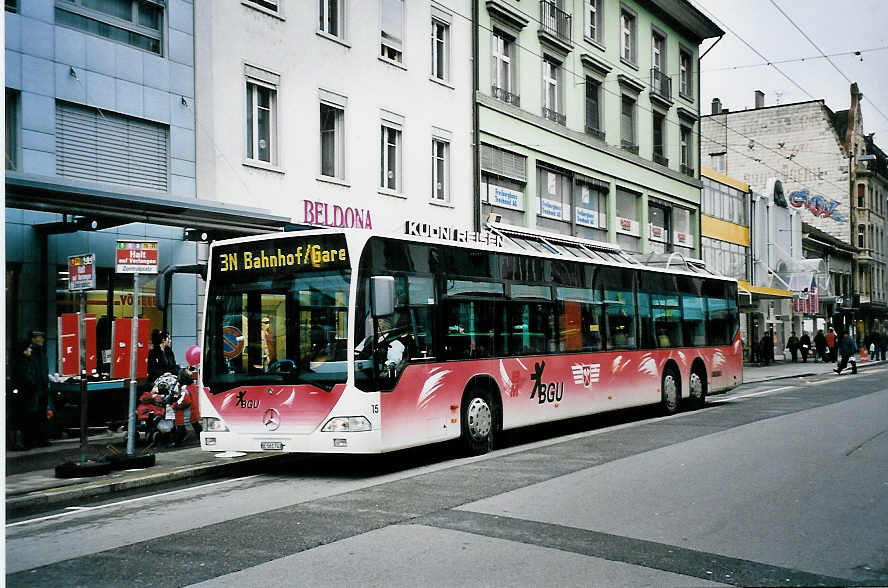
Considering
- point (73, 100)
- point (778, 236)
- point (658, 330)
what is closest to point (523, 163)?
point (658, 330)

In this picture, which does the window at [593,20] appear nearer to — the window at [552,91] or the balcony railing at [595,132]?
the window at [552,91]

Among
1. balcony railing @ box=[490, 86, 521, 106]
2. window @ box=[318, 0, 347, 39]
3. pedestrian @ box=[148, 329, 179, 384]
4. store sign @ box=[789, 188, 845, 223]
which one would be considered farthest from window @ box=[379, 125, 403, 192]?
store sign @ box=[789, 188, 845, 223]

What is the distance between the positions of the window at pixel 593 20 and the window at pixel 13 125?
2166 centimetres

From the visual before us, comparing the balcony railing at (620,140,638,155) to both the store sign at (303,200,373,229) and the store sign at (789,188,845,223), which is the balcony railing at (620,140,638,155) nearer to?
A: the store sign at (303,200,373,229)

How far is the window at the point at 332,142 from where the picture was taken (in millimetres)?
21188

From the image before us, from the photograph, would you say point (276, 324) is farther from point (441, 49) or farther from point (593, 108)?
point (593, 108)

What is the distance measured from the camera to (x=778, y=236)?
177 ft

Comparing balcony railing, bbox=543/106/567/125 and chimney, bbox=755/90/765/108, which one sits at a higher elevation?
chimney, bbox=755/90/765/108

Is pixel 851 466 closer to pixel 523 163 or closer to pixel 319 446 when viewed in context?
pixel 319 446

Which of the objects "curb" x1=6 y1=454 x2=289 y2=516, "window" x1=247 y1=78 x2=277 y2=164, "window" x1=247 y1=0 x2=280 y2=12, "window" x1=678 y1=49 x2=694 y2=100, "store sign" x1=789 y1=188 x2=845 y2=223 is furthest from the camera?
"store sign" x1=789 y1=188 x2=845 y2=223

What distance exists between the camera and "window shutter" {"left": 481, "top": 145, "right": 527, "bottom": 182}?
87.5 ft

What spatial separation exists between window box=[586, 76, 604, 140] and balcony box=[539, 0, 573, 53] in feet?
6.96

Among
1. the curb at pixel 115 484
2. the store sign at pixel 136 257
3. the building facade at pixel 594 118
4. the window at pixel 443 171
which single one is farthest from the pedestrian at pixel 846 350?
the store sign at pixel 136 257

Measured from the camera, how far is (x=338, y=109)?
21312 millimetres
